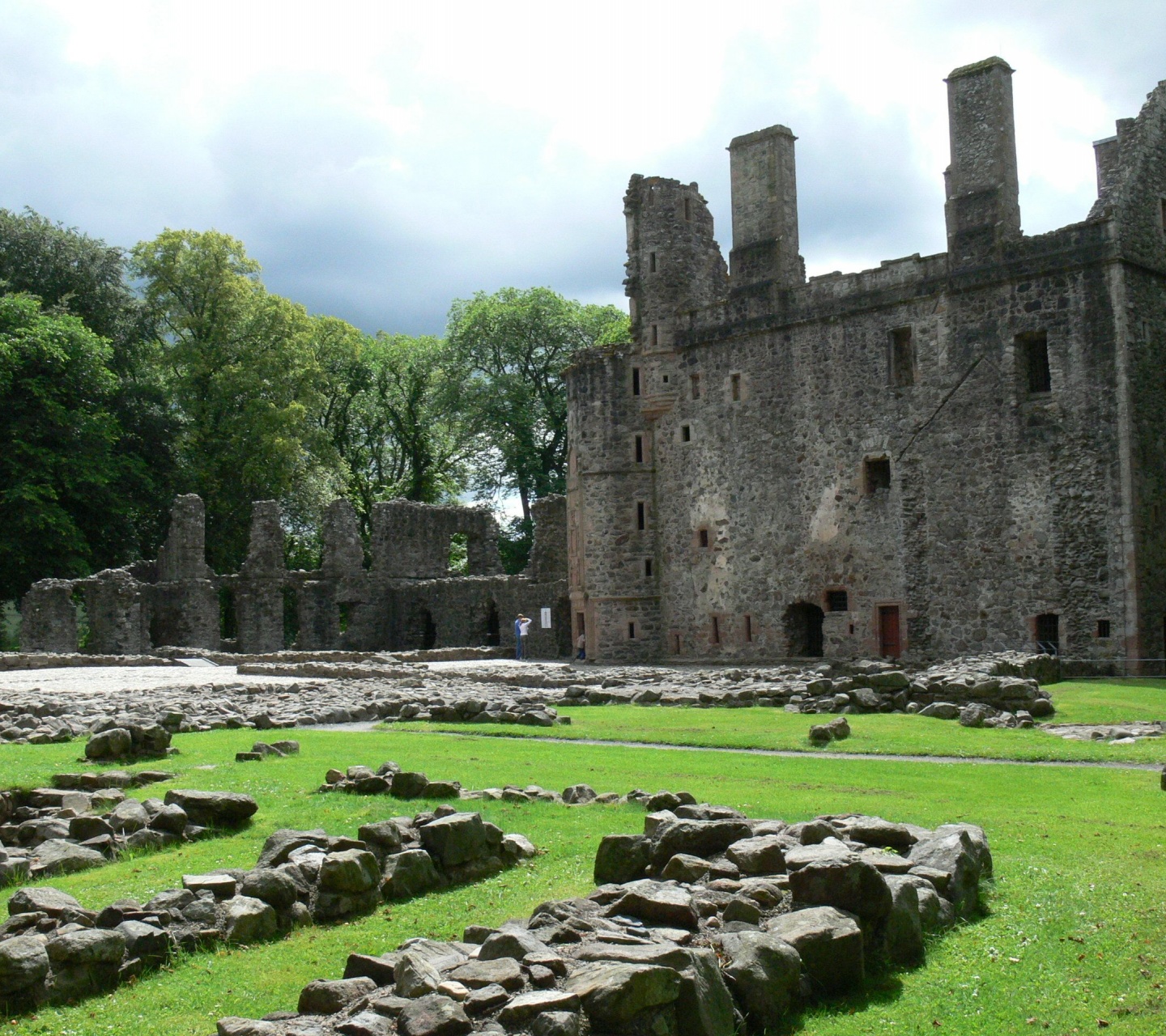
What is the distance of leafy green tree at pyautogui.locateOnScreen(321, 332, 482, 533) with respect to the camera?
217ft

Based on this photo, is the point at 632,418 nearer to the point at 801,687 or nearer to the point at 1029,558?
the point at 1029,558

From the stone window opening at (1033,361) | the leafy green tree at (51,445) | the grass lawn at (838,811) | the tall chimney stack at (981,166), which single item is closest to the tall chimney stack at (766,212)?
the tall chimney stack at (981,166)

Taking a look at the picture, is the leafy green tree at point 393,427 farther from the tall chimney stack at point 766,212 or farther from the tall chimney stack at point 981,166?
the tall chimney stack at point 981,166

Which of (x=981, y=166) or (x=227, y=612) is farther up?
(x=981, y=166)

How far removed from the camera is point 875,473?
113ft

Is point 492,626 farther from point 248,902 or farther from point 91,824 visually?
point 248,902

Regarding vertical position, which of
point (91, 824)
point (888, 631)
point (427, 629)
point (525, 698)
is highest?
point (427, 629)

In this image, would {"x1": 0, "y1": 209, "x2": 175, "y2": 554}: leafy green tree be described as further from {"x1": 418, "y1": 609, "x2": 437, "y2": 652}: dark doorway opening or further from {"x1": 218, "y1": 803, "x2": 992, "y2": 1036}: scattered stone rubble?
{"x1": 218, "y1": 803, "x2": 992, "y2": 1036}: scattered stone rubble

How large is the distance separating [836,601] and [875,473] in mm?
3721

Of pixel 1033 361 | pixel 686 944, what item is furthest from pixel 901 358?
pixel 686 944

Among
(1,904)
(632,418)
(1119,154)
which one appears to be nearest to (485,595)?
(632,418)

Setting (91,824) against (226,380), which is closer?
(91,824)

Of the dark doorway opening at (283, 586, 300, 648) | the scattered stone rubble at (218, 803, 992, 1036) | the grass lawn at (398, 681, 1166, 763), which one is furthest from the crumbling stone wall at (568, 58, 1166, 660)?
the scattered stone rubble at (218, 803, 992, 1036)

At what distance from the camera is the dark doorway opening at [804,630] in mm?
36188
